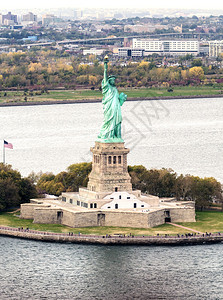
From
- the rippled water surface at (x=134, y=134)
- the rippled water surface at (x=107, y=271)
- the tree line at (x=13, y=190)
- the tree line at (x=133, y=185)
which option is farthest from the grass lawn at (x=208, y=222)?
the rippled water surface at (x=134, y=134)

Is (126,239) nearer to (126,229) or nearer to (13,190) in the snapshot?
(126,229)

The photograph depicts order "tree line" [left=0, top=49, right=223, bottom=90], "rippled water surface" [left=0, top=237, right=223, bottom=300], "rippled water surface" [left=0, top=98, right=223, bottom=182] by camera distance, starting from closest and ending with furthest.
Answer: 1. "rippled water surface" [left=0, top=237, right=223, bottom=300]
2. "rippled water surface" [left=0, top=98, right=223, bottom=182]
3. "tree line" [left=0, top=49, right=223, bottom=90]

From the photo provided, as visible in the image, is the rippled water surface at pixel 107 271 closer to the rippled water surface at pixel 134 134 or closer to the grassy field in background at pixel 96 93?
the rippled water surface at pixel 134 134

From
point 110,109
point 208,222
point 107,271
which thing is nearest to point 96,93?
point 110,109

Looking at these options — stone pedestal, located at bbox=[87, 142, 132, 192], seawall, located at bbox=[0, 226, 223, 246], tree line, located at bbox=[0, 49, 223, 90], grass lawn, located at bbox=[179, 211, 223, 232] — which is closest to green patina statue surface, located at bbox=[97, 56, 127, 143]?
stone pedestal, located at bbox=[87, 142, 132, 192]

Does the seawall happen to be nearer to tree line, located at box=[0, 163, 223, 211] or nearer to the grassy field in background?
tree line, located at box=[0, 163, 223, 211]

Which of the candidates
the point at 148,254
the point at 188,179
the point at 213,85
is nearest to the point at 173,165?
the point at 188,179

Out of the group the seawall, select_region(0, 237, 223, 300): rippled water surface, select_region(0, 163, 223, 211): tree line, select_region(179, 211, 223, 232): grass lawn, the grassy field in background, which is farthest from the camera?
the grassy field in background
